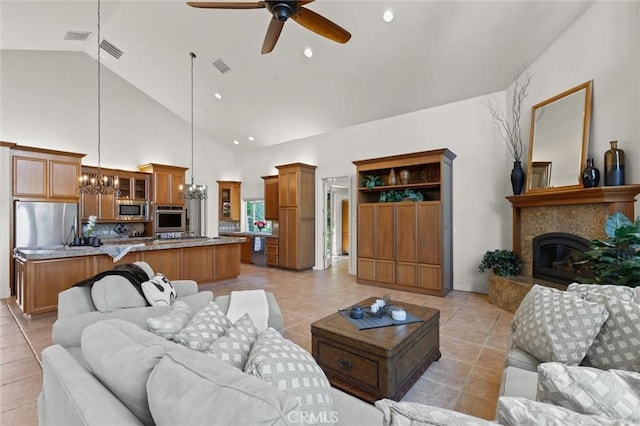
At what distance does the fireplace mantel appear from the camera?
9.84 ft

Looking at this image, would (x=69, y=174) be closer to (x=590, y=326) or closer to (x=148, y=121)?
(x=148, y=121)

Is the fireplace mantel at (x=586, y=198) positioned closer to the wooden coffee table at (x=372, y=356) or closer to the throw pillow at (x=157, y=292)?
the wooden coffee table at (x=372, y=356)

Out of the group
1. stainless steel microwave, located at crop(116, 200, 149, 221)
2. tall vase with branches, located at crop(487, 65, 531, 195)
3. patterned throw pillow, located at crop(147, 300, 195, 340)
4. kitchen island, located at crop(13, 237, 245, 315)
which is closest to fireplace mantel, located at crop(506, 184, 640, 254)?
tall vase with branches, located at crop(487, 65, 531, 195)

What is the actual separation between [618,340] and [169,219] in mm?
8265

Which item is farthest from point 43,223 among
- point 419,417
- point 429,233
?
point 419,417

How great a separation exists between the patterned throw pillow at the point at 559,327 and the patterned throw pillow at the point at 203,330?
184 centimetres

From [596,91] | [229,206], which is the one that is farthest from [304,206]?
[596,91]

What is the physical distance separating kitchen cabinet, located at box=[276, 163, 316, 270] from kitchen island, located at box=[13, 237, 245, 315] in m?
1.61

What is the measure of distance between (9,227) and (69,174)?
4.50 feet

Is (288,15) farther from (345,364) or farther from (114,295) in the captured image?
(345,364)

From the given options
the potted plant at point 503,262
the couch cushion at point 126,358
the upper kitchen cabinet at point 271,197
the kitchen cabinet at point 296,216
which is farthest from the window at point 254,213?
the couch cushion at point 126,358

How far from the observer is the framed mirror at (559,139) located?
11.6 ft

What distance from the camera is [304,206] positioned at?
23.9 ft

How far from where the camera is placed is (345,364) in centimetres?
220
